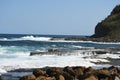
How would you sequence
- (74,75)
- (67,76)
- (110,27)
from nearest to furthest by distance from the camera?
(67,76) < (74,75) < (110,27)

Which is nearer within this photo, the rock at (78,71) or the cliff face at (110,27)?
the rock at (78,71)

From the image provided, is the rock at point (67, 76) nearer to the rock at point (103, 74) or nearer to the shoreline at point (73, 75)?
the shoreline at point (73, 75)

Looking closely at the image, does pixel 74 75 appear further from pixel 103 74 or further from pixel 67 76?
pixel 103 74

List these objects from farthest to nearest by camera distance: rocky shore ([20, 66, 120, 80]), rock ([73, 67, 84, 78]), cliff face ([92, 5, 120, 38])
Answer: cliff face ([92, 5, 120, 38]), rock ([73, 67, 84, 78]), rocky shore ([20, 66, 120, 80])

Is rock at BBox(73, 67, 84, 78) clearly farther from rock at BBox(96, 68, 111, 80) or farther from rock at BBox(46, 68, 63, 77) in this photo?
rock at BBox(96, 68, 111, 80)

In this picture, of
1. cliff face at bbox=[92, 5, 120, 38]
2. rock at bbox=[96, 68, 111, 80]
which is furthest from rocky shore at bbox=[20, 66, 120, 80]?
cliff face at bbox=[92, 5, 120, 38]

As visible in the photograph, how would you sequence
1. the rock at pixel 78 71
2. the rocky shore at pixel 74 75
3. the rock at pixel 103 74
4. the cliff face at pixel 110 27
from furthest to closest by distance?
the cliff face at pixel 110 27 < the rock at pixel 78 71 < the rock at pixel 103 74 < the rocky shore at pixel 74 75

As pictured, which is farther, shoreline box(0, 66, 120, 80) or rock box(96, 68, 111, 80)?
rock box(96, 68, 111, 80)

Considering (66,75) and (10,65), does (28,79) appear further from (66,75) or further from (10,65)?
(10,65)

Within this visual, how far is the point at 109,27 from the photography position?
14612 centimetres

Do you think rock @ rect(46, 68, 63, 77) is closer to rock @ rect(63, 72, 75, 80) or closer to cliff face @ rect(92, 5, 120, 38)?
rock @ rect(63, 72, 75, 80)

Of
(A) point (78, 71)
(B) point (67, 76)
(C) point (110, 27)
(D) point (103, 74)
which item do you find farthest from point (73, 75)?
(C) point (110, 27)

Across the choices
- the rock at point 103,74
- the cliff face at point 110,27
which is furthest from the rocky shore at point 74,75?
the cliff face at point 110,27

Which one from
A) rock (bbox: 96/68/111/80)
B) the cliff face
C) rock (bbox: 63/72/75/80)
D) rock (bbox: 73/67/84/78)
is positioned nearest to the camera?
rock (bbox: 63/72/75/80)
